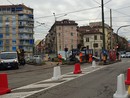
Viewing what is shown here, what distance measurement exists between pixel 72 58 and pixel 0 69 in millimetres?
14521

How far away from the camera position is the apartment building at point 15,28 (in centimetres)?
12475

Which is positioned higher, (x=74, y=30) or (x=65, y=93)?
(x=74, y=30)

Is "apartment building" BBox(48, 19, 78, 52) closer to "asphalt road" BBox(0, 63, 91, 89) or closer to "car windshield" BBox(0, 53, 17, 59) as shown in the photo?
"car windshield" BBox(0, 53, 17, 59)

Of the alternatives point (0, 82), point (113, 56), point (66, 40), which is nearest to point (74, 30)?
point (66, 40)

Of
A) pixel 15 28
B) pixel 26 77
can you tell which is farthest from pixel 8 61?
Result: pixel 15 28

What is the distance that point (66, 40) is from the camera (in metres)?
130

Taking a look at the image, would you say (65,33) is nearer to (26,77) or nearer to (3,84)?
(26,77)

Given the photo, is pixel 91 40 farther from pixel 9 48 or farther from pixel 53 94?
pixel 53 94

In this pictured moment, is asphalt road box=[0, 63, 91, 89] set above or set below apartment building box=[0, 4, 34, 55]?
below

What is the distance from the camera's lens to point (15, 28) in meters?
127

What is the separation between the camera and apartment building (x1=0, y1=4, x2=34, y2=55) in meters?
125

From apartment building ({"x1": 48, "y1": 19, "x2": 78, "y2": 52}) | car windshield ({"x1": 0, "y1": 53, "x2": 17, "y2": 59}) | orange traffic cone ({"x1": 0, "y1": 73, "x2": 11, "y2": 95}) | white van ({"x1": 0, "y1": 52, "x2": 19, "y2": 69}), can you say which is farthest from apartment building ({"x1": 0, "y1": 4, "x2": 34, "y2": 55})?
orange traffic cone ({"x1": 0, "y1": 73, "x2": 11, "y2": 95})

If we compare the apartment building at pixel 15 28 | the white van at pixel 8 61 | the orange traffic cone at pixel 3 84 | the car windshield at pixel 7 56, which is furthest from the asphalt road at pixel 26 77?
the apartment building at pixel 15 28

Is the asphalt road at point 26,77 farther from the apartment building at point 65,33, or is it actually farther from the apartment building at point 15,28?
the apartment building at point 65,33
